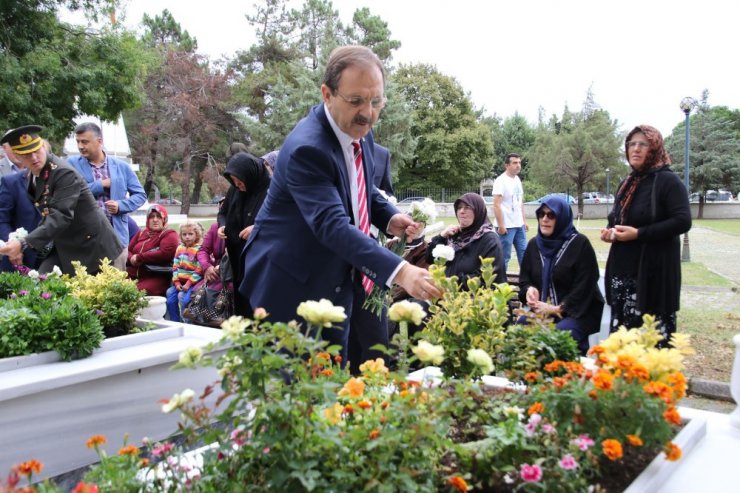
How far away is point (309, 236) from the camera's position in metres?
2.62

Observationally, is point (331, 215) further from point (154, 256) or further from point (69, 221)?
point (154, 256)

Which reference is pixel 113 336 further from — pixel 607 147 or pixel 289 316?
pixel 607 147

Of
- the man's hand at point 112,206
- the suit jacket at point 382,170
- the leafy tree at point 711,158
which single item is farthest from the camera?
the leafy tree at point 711,158

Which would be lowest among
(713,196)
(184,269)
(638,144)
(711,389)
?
(713,196)

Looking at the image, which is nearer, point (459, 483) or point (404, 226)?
point (459, 483)

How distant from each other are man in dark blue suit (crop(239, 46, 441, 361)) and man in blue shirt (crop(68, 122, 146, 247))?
12.0 feet

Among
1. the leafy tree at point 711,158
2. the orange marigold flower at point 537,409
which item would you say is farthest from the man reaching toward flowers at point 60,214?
the leafy tree at point 711,158

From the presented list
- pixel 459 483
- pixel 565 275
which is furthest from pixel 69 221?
pixel 459 483

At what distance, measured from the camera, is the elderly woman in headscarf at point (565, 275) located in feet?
14.3

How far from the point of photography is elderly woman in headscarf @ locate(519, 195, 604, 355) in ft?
14.3

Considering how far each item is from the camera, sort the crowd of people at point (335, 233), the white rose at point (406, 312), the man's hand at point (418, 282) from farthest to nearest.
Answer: the crowd of people at point (335, 233) < the man's hand at point (418, 282) < the white rose at point (406, 312)

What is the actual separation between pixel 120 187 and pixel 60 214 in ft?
5.62

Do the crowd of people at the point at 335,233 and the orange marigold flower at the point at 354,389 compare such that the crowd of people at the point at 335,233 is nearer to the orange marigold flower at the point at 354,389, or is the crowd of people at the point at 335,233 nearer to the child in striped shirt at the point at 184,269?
the child in striped shirt at the point at 184,269

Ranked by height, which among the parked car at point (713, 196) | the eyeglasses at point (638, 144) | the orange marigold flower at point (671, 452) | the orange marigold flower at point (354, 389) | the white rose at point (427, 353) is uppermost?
the eyeglasses at point (638, 144)
